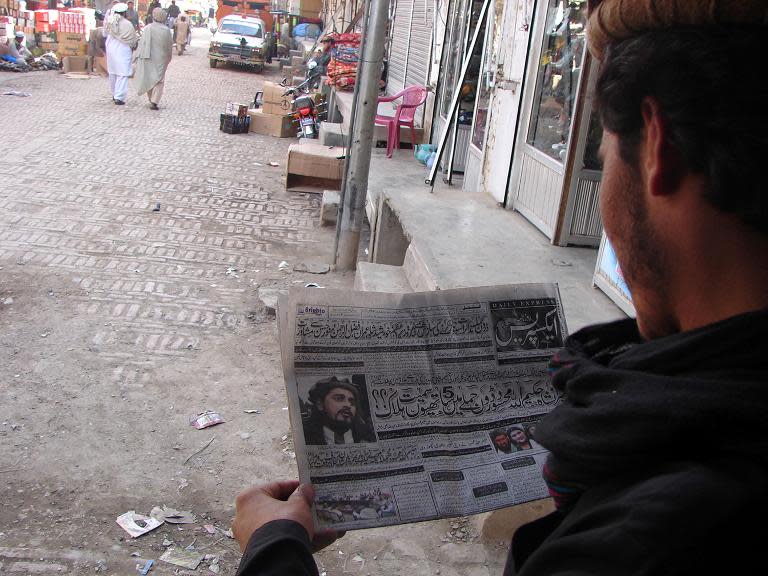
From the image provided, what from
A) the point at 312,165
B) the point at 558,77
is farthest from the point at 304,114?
the point at 558,77

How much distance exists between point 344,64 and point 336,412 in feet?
41.4

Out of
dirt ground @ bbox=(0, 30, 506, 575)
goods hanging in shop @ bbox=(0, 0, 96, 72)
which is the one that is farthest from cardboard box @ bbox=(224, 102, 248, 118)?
goods hanging in shop @ bbox=(0, 0, 96, 72)

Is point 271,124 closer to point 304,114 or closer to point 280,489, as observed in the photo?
point 304,114

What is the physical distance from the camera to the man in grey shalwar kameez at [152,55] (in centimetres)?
A: 1416

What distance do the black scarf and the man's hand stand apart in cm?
44

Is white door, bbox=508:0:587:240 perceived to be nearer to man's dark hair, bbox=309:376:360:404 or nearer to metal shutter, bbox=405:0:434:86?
man's dark hair, bbox=309:376:360:404

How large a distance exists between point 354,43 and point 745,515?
45.9 feet

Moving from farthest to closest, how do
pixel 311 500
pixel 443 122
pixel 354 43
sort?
pixel 354 43 < pixel 443 122 < pixel 311 500

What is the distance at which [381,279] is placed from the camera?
496 cm

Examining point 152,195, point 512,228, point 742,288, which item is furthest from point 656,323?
point 152,195

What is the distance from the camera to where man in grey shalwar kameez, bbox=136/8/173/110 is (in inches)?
557

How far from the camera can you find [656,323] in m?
0.86

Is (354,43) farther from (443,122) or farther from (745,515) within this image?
(745,515)

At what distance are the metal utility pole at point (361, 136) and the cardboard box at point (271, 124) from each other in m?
7.30
